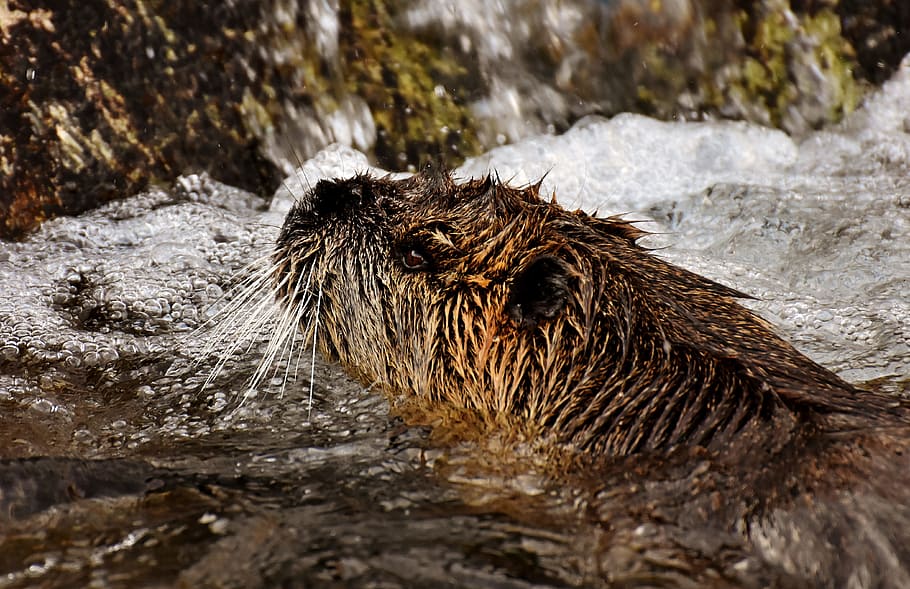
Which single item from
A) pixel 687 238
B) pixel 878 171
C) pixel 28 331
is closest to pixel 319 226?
pixel 28 331

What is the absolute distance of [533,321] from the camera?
2.74 metres

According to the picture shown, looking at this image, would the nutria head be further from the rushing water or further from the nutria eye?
the rushing water

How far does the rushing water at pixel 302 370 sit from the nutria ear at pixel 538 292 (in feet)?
1.55

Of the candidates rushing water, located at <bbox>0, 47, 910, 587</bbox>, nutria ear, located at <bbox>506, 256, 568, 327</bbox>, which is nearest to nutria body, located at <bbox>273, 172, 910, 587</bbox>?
nutria ear, located at <bbox>506, 256, 568, 327</bbox>

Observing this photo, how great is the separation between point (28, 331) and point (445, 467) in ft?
6.92

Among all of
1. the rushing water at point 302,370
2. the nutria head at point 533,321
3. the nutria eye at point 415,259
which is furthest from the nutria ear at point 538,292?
the rushing water at point 302,370

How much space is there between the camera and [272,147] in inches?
198

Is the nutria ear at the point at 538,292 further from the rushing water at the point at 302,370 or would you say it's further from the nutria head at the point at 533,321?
the rushing water at the point at 302,370

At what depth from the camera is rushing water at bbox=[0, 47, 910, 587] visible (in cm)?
215

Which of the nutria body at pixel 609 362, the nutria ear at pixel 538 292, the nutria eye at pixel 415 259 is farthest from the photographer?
the nutria eye at pixel 415 259

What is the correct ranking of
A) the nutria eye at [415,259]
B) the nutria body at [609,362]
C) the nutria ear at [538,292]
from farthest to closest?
1. the nutria eye at [415,259]
2. the nutria ear at [538,292]
3. the nutria body at [609,362]

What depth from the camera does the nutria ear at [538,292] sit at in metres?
2.73

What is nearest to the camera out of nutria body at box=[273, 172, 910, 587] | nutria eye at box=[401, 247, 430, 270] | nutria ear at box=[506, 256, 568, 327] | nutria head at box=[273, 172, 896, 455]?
nutria body at box=[273, 172, 910, 587]

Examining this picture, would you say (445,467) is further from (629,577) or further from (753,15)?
(753,15)
